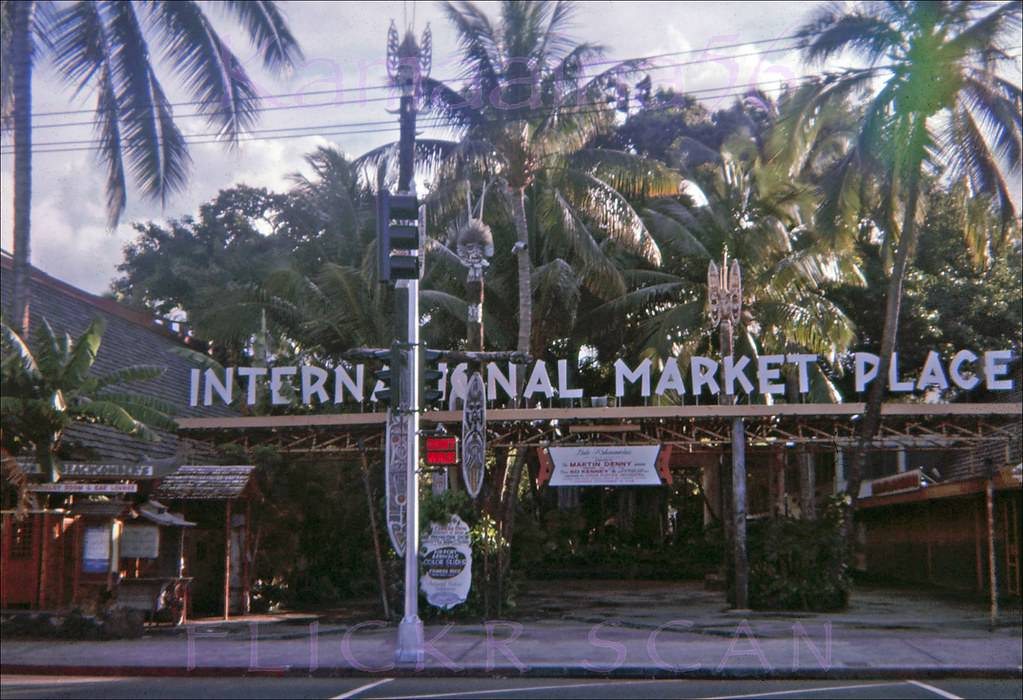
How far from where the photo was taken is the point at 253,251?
41.5m

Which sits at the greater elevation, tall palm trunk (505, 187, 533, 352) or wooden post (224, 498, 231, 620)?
tall palm trunk (505, 187, 533, 352)

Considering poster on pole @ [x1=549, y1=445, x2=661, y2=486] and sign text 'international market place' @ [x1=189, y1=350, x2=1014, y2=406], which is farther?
poster on pole @ [x1=549, y1=445, x2=661, y2=486]

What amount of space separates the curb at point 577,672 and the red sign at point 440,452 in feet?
8.89

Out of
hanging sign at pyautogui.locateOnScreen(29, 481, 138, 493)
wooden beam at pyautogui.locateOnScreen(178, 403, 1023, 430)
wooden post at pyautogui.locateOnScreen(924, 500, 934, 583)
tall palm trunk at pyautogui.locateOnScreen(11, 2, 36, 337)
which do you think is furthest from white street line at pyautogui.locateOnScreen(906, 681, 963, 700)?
wooden post at pyautogui.locateOnScreen(924, 500, 934, 583)

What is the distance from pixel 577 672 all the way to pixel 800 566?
8.46 meters

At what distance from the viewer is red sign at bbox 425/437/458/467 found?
49.3 feet

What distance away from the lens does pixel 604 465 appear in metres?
21.3

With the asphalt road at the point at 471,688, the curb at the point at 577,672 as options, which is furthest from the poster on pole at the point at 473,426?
the asphalt road at the point at 471,688

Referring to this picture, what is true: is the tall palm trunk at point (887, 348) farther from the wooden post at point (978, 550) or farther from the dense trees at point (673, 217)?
the wooden post at point (978, 550)

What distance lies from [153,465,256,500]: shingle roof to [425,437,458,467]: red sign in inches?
241

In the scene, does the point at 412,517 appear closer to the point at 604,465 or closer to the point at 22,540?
the point at 22,540

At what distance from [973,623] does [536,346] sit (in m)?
13.9

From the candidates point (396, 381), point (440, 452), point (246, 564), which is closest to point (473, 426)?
point (440, 452)

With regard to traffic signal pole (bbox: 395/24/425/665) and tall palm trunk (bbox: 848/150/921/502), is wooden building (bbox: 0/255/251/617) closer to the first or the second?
traffic signal pole (bbox: 395/24/425/665)
